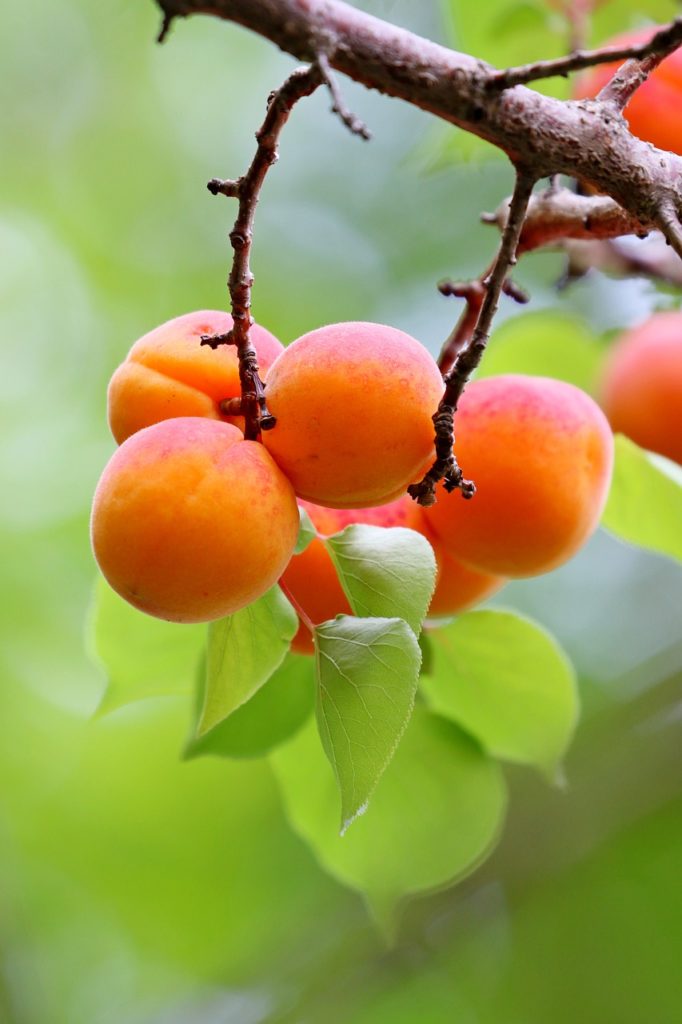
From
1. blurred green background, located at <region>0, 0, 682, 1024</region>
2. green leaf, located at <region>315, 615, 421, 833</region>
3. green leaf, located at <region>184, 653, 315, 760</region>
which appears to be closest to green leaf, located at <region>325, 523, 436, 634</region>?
green leaf, located at <region>315, 615, 421, 833</region>

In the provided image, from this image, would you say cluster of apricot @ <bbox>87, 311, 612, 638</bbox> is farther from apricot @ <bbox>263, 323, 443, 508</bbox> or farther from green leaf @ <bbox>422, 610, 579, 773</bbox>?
green leaf @ <bbox>422, 610, 579, 773</bbox>

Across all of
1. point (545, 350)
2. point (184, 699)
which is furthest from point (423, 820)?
point (184, 699)

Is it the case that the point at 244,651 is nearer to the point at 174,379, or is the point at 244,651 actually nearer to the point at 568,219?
the point at 174,379

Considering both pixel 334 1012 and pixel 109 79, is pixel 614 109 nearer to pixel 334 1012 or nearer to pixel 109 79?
pixel 334 1012

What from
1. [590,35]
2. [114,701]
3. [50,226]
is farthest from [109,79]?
[114,701]

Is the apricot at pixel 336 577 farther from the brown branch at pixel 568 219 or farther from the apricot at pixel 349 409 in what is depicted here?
the brown branch at pixel 568 219

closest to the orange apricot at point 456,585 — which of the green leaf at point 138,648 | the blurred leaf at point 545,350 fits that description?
the green leaf at point 138,648
